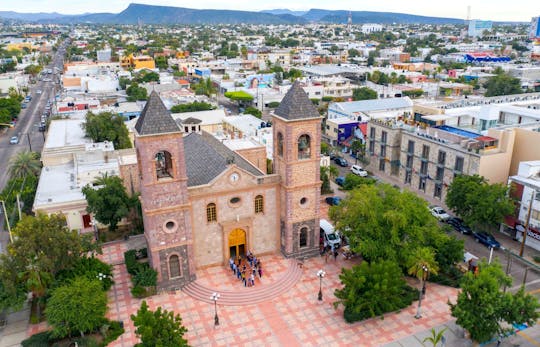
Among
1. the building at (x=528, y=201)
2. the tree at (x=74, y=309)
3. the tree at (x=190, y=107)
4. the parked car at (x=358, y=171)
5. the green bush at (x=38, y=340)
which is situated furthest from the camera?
the tree at (x=190, y=107)

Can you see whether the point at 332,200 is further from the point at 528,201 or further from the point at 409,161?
the point at 528,201

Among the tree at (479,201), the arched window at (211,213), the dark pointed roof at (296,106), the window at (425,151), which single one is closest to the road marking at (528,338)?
the tree at (479,201)

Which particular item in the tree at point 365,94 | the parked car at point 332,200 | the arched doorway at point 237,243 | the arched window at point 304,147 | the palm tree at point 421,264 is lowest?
the parked car at point 332,200

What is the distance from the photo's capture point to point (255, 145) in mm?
52969

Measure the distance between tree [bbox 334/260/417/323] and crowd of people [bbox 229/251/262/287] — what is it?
8.56 metres

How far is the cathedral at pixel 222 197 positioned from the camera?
117 feet

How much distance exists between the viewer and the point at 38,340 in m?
31.9

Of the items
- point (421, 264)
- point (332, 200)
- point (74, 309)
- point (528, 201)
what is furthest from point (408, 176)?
point (74, 309)

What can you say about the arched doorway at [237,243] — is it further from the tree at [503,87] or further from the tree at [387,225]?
the tree at [503,87]

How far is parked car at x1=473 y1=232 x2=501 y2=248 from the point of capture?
150 ft

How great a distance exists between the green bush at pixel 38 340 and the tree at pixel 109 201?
1547 centimetres

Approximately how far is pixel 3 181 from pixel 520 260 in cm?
7029

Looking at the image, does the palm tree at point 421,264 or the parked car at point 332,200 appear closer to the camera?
the palm tree at point 421,264

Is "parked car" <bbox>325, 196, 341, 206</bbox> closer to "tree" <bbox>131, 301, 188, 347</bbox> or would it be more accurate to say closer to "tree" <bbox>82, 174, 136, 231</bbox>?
"tree" <bbox>82, 174, 136, 231</bbox>
